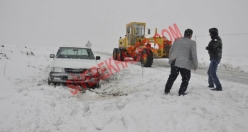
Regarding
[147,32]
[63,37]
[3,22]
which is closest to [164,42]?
[147,32]

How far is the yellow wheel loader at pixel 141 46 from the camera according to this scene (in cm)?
1249

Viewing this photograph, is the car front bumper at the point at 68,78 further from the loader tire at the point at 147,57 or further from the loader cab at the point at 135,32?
the loader cab at the point at 135,32

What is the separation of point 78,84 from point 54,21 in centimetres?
11284

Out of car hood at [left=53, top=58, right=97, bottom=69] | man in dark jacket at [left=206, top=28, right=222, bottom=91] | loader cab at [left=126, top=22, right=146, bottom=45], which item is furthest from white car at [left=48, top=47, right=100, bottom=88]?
loader cab at [left=126, top=22, right=146, bottom=45]

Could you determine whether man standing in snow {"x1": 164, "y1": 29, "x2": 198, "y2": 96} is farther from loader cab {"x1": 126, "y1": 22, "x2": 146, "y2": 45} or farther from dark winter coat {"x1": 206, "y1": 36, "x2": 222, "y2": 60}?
loader cab {"x1": 126, "y1": 22, "x2": 146, "y2": 45}

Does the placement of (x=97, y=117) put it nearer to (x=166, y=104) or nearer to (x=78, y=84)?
(x=166, y=104)

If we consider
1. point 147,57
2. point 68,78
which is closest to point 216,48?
point 68,78

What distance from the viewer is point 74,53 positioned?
28.7 feet

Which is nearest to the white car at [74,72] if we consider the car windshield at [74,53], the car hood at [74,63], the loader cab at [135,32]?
the car hood at [74,63]

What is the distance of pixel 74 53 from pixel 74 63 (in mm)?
1307

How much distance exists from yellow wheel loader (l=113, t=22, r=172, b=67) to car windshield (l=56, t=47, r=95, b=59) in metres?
4.32

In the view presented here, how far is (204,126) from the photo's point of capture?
3.81m

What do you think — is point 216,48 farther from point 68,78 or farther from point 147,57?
point 147,57

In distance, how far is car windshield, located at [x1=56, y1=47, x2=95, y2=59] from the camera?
851 cm
